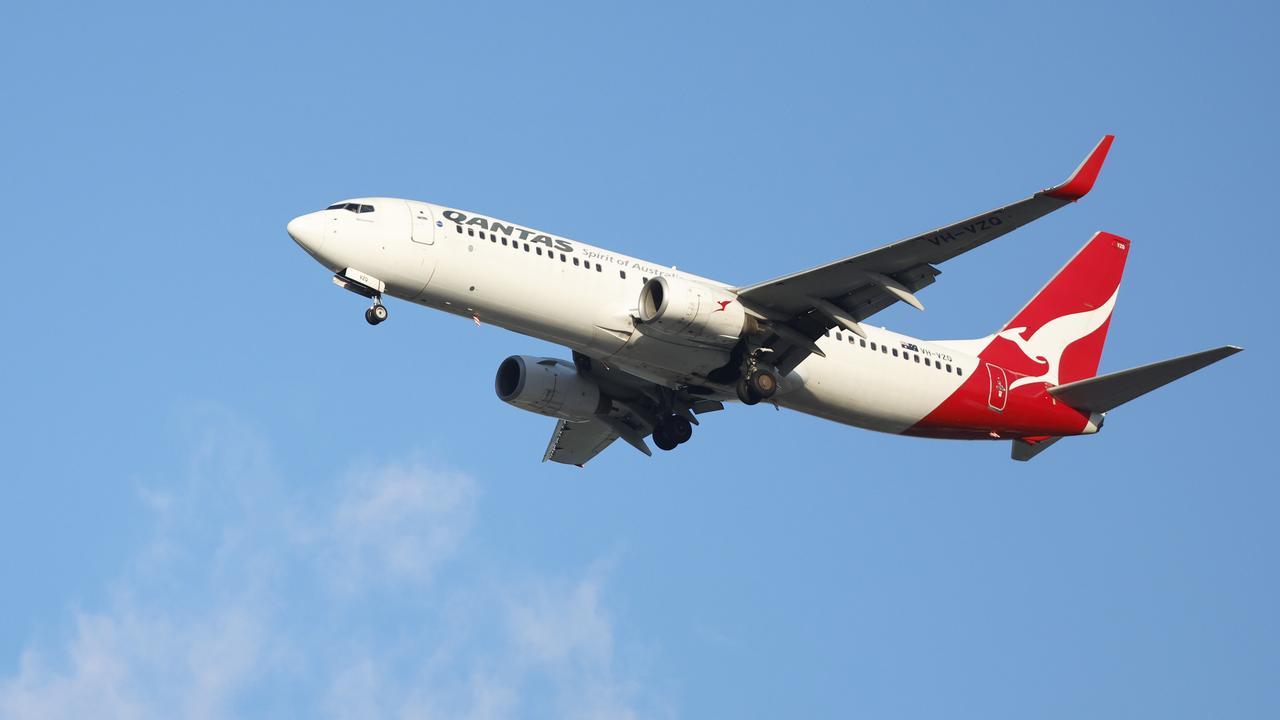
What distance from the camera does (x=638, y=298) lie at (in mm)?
39188

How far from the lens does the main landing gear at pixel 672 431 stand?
145 feet

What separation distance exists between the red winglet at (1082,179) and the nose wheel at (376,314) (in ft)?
50.1

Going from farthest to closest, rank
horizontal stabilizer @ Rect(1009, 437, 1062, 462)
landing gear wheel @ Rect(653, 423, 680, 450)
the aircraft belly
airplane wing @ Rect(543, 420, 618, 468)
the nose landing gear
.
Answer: airplane wing @ Rect(543, 420, 618, 468) < horizontal stabilizer @ Rect(1009, 437, 1062, 462) < landing gear wheel @ Rect(653, 423, 680, 450) < the aircraft belly < the nose landing gear

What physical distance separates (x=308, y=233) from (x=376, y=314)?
2.46 meters

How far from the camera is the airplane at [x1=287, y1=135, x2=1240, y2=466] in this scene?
3744 cm

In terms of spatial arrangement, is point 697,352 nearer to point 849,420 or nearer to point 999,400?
point 849,420

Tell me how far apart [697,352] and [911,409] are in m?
6.76

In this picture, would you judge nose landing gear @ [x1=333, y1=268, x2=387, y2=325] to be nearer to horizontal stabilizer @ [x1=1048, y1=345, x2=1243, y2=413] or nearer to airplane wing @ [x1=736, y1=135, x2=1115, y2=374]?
airplane wing @ [x1=736, y1=135, x2=1115, y2=374]

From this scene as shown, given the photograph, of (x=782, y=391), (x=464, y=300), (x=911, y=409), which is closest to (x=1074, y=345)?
(x=911, y=409)

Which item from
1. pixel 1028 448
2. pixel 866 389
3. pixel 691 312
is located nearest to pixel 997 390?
pixel 1028 448

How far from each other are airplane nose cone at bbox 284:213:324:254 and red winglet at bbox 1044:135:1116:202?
16.5 m

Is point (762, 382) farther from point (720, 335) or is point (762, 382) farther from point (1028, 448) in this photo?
point (1028, 448)

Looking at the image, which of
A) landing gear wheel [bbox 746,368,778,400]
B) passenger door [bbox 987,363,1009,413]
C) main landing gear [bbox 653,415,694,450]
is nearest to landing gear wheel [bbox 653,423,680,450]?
main landing gear [bbox 653,415,694,450]

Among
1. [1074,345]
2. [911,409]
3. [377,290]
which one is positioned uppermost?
[1074,345]
